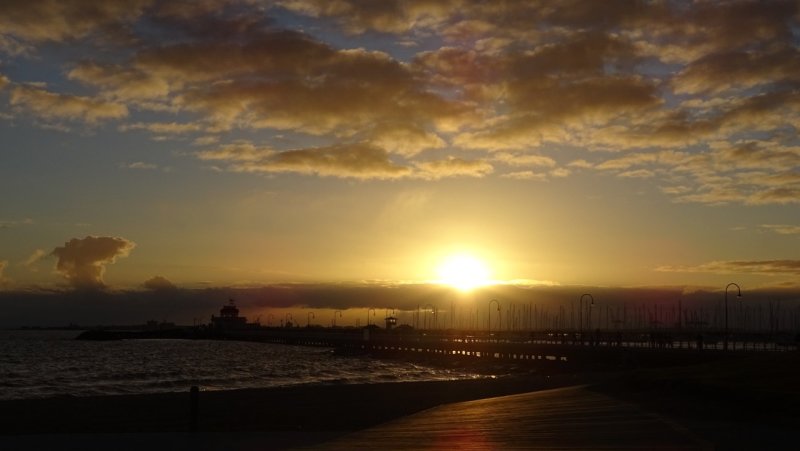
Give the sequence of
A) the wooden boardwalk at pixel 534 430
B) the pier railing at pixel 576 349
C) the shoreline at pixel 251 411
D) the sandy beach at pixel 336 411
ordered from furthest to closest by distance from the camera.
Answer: the pier railing at pixel 576 349 < the shoreline at pixel 251 411 < the sandy beach at pixel 336 411 < the wooden boardwalk at pixel 534 430

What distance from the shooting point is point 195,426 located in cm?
1712

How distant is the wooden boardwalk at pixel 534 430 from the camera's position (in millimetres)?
13969

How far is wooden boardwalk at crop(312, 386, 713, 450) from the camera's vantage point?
1397 cm

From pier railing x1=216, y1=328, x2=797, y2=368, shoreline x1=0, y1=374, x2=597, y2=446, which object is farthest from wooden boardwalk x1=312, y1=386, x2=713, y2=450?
pier railing x1=216, y1=328, x2=797, y2=368

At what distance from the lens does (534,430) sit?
15875 millimetres

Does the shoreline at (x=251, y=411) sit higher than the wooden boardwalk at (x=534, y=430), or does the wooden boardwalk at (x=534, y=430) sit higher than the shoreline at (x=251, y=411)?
the wooden boardwalk at (x=534, y=430)

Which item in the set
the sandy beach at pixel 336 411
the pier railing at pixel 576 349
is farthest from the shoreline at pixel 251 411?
the pier railing at pixel 576 349

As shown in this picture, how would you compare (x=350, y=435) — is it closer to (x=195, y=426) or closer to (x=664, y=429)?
(x=195, y=426)

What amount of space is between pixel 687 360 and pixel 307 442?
149ft

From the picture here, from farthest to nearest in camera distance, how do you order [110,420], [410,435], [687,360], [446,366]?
1. [446,366]
2. [687,360]
3. [110,420]
4. [410,435]

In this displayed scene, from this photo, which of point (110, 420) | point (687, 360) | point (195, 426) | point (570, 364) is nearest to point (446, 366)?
point (570, 364)

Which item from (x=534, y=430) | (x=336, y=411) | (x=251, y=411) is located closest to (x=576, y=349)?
(x=336, y=411)

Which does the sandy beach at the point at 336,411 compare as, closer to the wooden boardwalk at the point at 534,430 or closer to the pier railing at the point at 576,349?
the wooden boardwalk at the point at 534,430

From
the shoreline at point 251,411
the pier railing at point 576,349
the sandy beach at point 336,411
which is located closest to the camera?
the sandy beach at point 336,411
